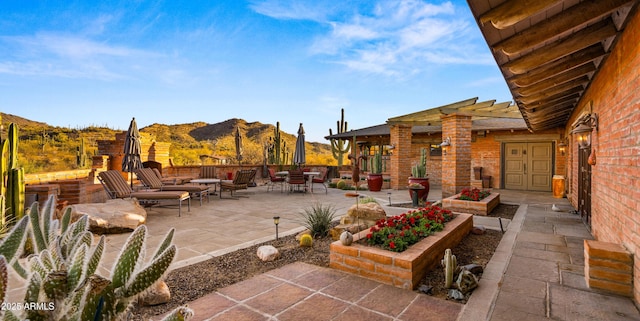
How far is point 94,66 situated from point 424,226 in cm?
1469

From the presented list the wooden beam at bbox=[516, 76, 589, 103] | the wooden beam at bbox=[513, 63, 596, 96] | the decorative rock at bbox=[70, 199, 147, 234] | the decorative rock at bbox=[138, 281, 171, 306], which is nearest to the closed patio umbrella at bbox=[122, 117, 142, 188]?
the decorative rock at bbox=[70, 199, 147, 234]

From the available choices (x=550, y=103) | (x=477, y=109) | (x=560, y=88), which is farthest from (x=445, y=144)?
(x=560, y=88)

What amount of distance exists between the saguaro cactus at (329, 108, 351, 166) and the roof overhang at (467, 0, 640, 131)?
12684mm

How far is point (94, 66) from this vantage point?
12719 mm

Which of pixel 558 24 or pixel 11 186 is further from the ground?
pixel 558 24

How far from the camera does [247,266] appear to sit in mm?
3203

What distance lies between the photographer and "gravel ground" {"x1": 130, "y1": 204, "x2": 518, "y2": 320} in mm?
2510

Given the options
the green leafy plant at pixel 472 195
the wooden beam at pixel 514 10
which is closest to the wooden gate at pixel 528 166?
the green leafy plant at pixel 472 195

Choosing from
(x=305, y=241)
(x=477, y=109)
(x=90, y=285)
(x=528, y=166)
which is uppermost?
(x=477, y=109)

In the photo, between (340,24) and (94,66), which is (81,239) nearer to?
(340,24)

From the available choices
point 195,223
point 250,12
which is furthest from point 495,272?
point 250,12

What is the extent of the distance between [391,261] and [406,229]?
94cm

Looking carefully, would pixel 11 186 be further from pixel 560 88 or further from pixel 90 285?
pixel 560 88

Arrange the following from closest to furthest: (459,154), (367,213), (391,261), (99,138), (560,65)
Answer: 1. (391,261)
2. (560,65)
3. (367,213)
4. (459,154)
5. (99,138)
